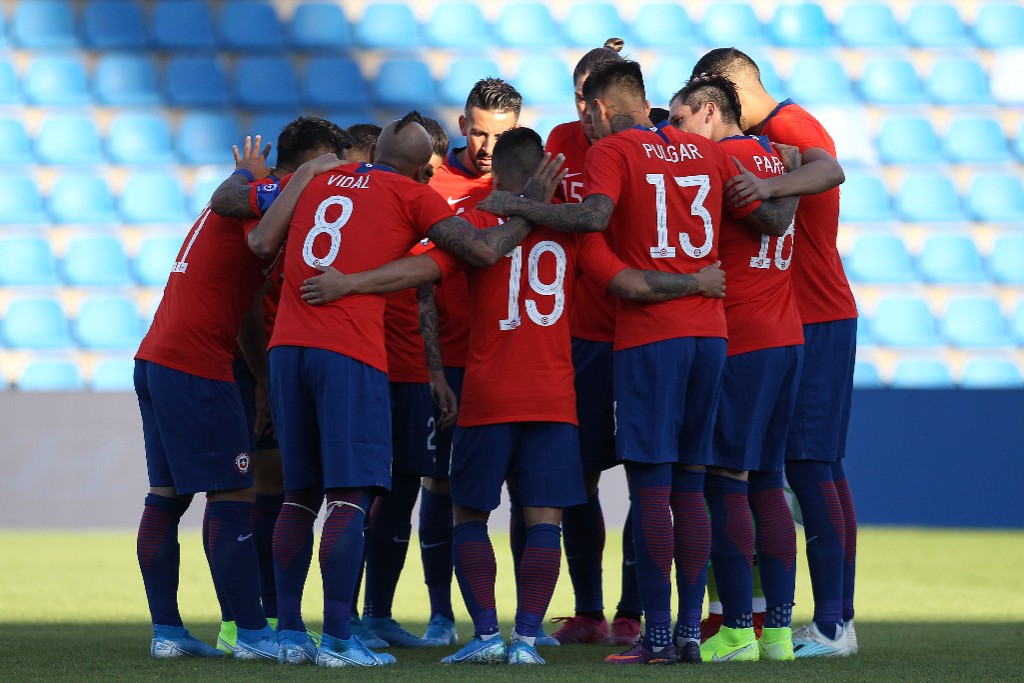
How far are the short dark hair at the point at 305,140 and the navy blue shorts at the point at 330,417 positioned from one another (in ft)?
2.59

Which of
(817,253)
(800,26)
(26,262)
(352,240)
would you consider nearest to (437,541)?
(352,240)

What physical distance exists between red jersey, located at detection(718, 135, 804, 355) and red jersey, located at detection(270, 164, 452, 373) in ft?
3.40

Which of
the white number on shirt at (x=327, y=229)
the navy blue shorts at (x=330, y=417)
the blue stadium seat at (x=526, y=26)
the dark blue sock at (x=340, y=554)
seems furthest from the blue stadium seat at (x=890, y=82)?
the dark blue sock at (x=340, y=554)

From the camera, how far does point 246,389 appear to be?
5039mm

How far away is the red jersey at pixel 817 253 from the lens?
476 cm

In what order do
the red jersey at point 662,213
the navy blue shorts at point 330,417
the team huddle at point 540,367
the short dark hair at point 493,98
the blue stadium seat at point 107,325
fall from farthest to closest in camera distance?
the blue stadium seat at point 107,325 → the short dark hair at point 493,98 → the red jersey at point 662,213 → the team huddle at point 540,367 → the navy blue shorts at point 330,417

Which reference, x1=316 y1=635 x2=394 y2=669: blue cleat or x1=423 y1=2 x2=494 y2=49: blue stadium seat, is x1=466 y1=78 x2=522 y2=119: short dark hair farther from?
x1=423 y1=2 x2=494 y2=49: blue stadium seat

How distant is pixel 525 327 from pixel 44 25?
10024 millimetres

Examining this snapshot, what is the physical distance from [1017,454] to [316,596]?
608cm

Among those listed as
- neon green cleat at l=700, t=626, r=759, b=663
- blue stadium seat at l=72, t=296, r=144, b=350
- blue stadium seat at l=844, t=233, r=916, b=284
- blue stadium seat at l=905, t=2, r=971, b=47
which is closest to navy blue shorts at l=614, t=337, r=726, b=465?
neon green cleat at l=700, t=626, r=759, b=663

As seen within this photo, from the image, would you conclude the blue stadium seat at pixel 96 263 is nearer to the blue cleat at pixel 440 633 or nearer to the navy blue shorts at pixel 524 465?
the blue cleat at pixel 440 633

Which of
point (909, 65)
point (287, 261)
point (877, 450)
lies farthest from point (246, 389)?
point (909, 65)

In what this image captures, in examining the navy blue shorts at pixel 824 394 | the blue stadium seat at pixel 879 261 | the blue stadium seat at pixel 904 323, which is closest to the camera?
the navy blue shorts at pixel 824 394

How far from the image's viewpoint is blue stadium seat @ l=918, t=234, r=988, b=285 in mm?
12305
